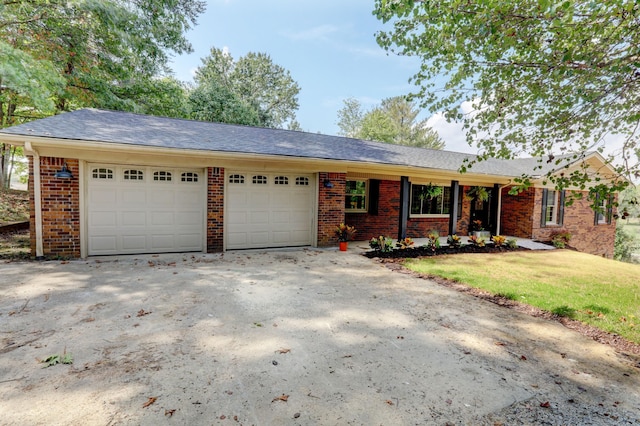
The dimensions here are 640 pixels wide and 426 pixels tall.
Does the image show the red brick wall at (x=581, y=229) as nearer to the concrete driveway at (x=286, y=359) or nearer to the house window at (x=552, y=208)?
the house window at (x=552, y=208)

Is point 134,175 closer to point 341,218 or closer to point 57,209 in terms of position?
point 57,209

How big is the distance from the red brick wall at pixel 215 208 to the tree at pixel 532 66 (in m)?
5.05

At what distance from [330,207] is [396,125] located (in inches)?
1102

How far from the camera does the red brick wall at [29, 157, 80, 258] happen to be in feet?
21.9

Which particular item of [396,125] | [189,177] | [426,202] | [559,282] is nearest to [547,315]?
[559,282]

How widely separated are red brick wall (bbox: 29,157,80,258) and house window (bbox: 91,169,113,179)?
304mm

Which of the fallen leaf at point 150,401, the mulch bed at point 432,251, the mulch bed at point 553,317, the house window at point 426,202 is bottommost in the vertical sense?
the mulch bed at point 553,317

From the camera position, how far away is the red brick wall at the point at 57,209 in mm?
6680

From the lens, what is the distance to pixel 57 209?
6.79 m

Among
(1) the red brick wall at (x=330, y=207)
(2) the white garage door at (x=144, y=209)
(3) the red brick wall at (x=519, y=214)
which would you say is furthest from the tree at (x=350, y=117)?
(2) the white garage door at (x=144, y=209)

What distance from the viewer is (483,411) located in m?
2.41

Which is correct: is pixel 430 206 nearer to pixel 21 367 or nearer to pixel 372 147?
pixel 372 147

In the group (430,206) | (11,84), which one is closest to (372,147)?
(430,206)

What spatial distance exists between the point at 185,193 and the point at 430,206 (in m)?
9.22
